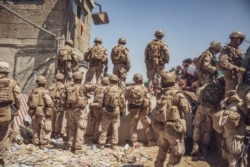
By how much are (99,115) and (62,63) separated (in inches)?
130

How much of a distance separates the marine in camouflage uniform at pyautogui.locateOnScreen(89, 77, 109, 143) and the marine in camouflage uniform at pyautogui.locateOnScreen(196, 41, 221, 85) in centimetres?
283

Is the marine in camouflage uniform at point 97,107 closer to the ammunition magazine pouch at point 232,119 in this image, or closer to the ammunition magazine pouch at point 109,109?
the ammunition magazine pouch at point 109,109

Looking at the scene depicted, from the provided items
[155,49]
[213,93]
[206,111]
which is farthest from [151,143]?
[155,49]

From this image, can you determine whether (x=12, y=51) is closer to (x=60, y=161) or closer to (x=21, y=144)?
(x=21, y=144)

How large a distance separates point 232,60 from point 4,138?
5418 mm

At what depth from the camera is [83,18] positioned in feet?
49.3

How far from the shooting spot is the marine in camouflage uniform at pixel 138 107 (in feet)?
27.8

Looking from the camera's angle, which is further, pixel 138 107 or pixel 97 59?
pixel 97 59

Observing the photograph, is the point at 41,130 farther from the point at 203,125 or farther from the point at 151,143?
the point at 203,125

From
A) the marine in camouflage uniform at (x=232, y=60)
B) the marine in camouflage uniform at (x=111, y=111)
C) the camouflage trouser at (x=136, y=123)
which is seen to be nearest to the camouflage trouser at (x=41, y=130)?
the marine in camouflage uniform at (x=111, y=111)

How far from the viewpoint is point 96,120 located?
906 cm

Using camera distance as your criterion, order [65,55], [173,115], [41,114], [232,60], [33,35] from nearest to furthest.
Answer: [173,115]
[232,60]
[41,114]
[65,55]
[33,35]

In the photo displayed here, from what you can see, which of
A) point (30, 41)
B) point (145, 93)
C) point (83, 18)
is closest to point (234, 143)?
point (145, 93)

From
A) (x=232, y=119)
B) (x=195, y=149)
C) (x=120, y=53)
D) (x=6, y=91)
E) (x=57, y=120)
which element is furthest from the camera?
(x=120, y=53)
